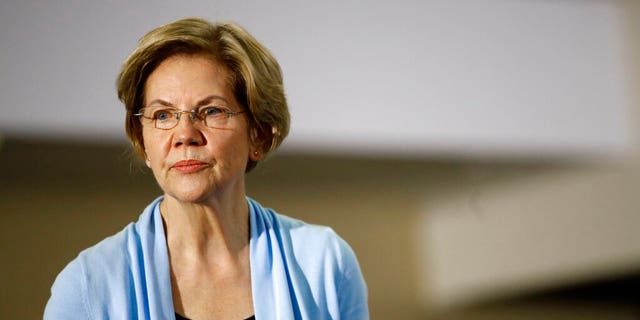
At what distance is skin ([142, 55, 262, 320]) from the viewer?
4.21 feet

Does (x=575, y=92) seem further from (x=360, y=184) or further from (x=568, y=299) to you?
(x=568, y=299)

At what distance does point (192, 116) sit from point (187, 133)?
0.10ft

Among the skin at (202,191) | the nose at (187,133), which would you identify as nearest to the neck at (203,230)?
the skin at (202,191)

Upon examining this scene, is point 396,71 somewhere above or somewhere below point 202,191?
above

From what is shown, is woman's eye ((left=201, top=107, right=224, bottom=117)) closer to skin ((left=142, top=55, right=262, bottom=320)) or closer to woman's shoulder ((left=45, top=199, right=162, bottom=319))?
skin ((left=142, top=55, right=262, bottom=320))

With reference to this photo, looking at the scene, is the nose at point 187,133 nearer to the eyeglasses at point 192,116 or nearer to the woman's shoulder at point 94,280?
the eyeglasses at point 192,116

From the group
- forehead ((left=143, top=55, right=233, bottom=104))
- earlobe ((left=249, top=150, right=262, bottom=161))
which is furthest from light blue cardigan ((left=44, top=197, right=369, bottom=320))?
forehead ((left=143, top=55, right=233, bottom=104))

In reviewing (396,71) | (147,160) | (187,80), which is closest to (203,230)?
(147,160)

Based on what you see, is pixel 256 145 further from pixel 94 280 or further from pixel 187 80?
pixel 94 280

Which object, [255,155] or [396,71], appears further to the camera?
[396,71]

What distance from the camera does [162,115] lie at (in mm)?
1302

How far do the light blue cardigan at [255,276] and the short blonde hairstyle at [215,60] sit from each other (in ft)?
0.52

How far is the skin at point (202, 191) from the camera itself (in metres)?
1.28

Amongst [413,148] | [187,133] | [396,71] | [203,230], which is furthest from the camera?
[413,148]
